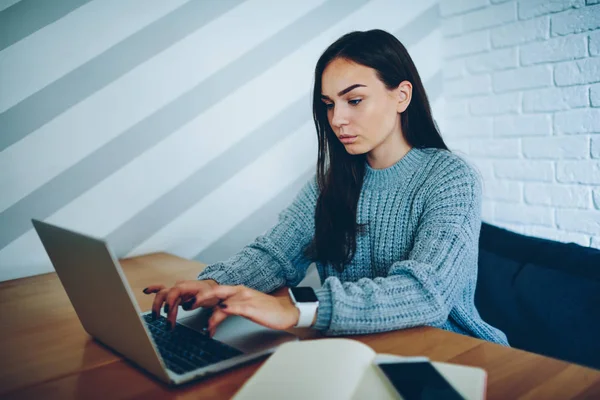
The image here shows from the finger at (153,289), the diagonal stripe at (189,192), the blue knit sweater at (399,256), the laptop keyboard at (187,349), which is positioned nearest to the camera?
the laptop keyboard at (187,349)

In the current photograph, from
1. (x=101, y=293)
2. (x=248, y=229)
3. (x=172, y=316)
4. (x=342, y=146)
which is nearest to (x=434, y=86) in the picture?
(x=342, y=146)

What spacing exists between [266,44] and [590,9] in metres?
0.99

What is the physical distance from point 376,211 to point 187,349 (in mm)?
590

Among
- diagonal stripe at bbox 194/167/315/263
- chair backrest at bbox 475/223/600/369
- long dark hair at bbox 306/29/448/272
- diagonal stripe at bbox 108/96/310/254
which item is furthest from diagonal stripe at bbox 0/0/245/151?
chair backrest at bbox 475/223/600/369

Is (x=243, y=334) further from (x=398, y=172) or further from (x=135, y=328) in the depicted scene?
(x=398, y=172)

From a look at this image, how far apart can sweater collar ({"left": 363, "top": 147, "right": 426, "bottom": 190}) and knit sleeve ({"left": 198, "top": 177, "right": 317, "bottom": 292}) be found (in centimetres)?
17

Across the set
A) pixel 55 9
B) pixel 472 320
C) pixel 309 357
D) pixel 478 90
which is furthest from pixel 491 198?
pixel 55 9

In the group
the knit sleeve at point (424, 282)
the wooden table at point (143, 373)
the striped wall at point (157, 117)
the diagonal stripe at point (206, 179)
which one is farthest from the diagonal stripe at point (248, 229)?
the knit sleeve at point (424, 282)

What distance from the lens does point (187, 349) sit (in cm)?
73

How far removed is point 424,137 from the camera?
1.18m

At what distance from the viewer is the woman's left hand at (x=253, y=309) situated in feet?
2.39

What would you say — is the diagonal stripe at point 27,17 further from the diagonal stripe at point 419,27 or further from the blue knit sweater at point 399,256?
the diagonal stripe at point 419,27

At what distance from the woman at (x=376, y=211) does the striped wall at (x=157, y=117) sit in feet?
1.25

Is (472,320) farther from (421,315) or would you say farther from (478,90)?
(478,90)
